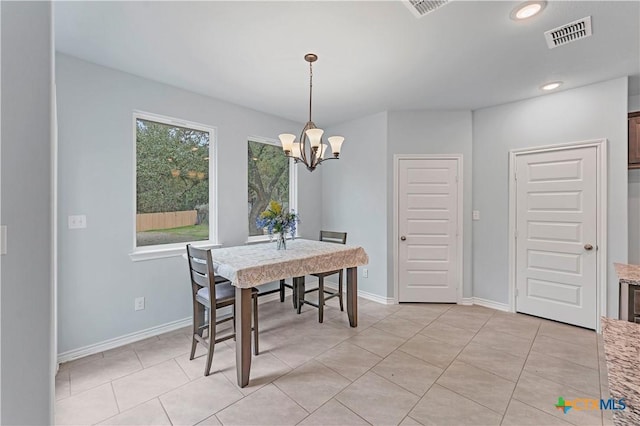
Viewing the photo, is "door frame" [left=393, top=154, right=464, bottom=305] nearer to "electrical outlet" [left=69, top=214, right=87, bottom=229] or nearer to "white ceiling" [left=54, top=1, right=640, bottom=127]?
"white ceiling" [left=54, top=1, right=640, bottom=127]

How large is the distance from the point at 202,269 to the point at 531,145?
3829mm

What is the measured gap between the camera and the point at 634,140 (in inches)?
112

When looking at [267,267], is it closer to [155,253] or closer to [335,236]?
[155,253]

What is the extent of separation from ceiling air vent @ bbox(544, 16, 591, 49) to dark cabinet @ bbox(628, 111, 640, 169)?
56.9 inches

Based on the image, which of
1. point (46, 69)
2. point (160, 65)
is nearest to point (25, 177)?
point (46, 69)

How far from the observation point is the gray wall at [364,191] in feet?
12.8

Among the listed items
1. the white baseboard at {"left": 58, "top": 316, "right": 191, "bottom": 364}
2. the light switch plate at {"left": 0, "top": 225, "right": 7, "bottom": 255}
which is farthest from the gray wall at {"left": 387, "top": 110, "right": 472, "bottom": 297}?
the light switch plate at {"left": 0, "top": 225, "right": 7, "bottom": 255}

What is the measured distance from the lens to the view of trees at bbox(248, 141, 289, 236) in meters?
3.89

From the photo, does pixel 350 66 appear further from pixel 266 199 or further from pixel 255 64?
pixel 266 199

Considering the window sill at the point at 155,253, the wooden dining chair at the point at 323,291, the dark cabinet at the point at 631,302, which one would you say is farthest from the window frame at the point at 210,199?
the dark cabinet at the point at 631,302

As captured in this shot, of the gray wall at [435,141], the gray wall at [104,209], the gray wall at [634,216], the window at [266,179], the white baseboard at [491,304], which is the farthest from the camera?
the window at [266,179]

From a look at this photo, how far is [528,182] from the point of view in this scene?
3361 millimetres

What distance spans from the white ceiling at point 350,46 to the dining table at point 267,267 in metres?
1.75

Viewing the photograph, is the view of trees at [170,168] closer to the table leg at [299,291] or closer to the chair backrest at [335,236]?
the table leg at [299,291]
